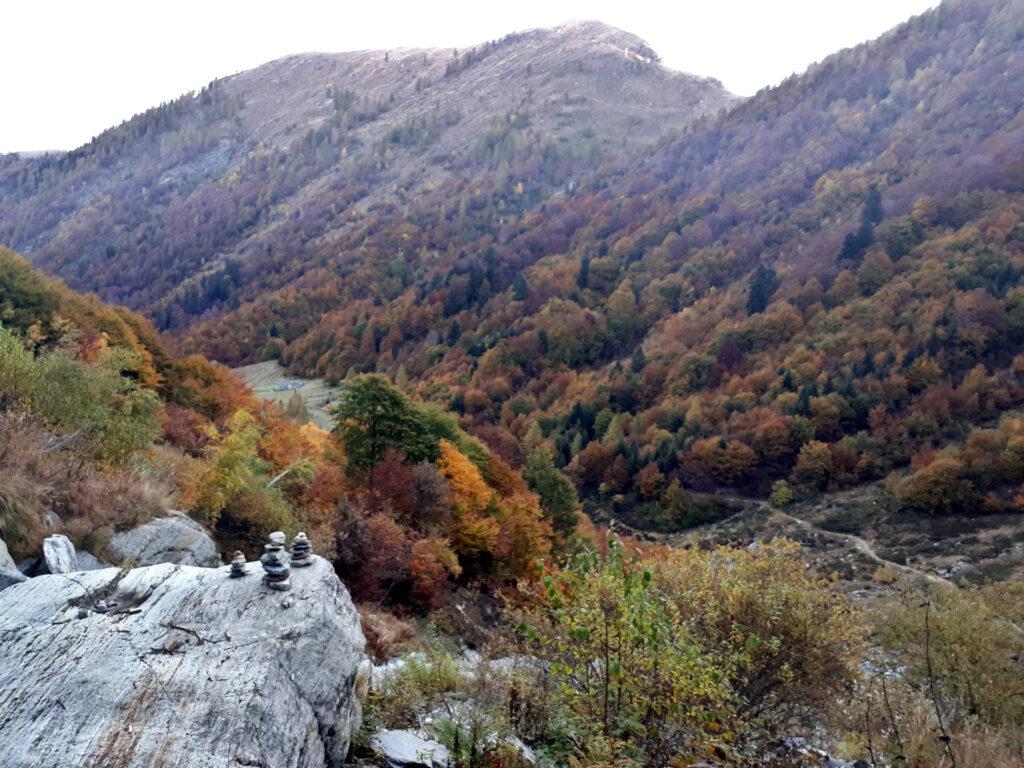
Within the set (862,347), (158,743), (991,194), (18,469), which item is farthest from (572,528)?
(991,194)

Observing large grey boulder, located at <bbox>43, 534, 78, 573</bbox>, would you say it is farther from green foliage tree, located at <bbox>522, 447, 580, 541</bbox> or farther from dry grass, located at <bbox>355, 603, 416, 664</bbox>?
green foliage tree, located at <bbox>522, 447, 580, 541</bbox>

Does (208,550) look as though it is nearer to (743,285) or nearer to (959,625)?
(959,625)

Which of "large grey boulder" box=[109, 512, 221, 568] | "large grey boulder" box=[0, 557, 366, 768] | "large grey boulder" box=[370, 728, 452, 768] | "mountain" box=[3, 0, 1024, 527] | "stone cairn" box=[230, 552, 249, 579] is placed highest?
"stone cairn" box=[230, 552, 249, 579]

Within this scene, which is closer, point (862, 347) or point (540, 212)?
point (862, 347)

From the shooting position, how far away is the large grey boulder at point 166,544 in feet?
39.6

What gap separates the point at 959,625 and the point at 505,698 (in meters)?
16.3

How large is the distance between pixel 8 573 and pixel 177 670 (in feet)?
12.3

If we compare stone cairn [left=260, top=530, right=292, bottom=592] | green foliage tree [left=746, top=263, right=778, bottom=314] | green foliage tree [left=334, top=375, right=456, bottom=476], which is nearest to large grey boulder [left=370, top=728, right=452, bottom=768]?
stone cairn [left=260, top=530, right=292, bottom=592]

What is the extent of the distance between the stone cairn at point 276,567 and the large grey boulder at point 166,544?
5.17 m

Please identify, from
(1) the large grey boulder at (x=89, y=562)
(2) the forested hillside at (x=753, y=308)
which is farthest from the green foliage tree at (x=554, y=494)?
(1) the large grey boulder at (x=89, y=562)

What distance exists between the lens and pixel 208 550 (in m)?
13.6

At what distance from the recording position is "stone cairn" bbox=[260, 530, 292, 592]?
794 cm

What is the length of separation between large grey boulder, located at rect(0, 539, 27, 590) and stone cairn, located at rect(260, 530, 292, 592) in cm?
361

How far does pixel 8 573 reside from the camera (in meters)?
8.71
